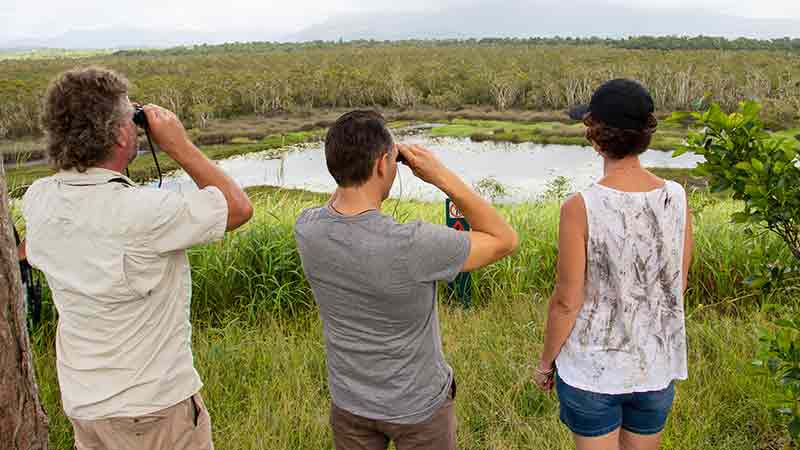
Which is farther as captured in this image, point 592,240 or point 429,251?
point 592,240

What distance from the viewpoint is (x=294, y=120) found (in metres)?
42.3

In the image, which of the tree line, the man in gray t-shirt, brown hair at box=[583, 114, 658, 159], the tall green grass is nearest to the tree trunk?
the man in gray t-shirt

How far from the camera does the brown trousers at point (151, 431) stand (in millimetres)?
1769

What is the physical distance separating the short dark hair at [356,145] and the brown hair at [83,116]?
1.85 feet

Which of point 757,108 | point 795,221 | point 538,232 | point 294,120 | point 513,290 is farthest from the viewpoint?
point 294,120

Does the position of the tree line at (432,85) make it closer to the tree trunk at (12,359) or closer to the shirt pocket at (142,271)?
the tree trunk at (12,359)

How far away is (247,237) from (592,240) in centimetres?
297

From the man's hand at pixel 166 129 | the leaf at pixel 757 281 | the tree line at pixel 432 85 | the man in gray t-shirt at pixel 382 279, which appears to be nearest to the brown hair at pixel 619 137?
the man in gray t-shirt at pixel 382 279

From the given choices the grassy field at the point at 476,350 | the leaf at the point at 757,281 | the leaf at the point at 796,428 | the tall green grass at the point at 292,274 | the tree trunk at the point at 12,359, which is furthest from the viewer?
the tall green grass at the point at 292,274

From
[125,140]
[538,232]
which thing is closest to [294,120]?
[538,232]

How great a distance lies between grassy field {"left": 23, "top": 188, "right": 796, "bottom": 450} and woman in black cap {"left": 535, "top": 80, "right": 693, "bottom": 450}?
0.91 ft

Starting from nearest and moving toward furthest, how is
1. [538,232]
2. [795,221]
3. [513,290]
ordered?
[795,221]
[513,290]
[538,232]

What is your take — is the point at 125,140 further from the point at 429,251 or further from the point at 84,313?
the point at 429,251

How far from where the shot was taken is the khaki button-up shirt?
167 cm
